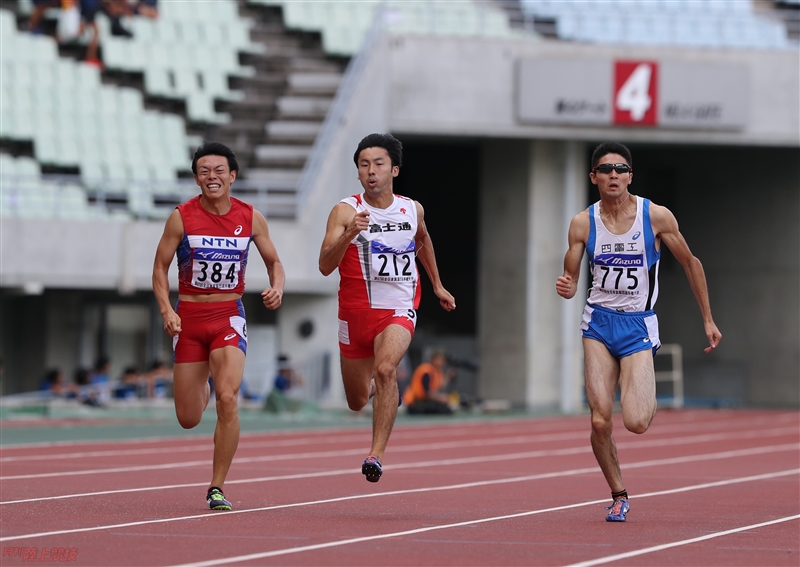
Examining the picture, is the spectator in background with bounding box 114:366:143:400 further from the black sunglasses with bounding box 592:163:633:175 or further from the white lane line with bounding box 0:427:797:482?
the black sunglasses with bounding box 592:163:633:175

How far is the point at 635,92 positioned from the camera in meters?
28.9

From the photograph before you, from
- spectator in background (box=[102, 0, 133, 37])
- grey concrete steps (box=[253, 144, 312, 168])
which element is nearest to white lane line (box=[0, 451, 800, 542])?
grey concrete steps (box=[253, 144, 312, 168])

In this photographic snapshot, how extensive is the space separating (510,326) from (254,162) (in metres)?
6.38

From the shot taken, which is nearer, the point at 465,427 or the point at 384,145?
the point at 384,145

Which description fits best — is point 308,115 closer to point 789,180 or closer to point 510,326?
point 510,326

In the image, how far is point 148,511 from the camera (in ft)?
29.3

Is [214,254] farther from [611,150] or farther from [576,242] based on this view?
[611,150]

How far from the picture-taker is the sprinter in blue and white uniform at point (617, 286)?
29.7 feet

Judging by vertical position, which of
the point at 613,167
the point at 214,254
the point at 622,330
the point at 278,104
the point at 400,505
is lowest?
the point at 400,505

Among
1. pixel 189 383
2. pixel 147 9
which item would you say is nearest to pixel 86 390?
pixel 147 9

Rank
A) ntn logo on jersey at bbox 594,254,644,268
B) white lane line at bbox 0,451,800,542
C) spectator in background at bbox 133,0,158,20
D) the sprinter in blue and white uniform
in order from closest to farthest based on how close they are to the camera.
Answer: white lane line at bbox 0,451,800,542
the sprinter in blue and white uniform
ntn logo on jersey at bbox 594,254,644,268
spectator in background at bbox 133,0,158,20

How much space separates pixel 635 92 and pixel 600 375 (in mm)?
20593

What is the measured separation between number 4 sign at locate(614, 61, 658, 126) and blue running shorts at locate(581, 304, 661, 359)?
792 inches

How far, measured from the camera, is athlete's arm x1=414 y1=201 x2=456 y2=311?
9.90 m
